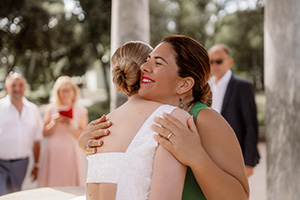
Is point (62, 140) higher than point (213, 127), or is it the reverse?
point (213, 127)

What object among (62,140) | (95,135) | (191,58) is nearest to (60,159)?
(62,140)

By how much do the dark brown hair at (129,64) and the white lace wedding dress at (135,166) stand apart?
0.33 m

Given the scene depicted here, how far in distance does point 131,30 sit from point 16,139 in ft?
7.58

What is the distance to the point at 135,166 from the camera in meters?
1.64

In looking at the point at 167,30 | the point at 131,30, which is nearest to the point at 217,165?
the point at 131,30

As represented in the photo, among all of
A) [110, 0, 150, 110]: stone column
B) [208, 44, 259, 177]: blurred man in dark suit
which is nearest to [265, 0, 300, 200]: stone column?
[208, 44, 259, 177]: blurred man in dark suit

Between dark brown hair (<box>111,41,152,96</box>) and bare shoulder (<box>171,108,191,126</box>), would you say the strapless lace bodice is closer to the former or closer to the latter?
bare shoulder (<box>171,108,191,126</box>)

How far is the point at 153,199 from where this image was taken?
1.54 meters

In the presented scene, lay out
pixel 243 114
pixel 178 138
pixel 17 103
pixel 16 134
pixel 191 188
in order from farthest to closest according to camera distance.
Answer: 1. pixel 17 103
2. pixel 16 134
3. pixel 243 114
4. pixel 191 188
5. pixel 178 138

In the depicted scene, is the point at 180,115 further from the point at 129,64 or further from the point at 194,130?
the point at 129,64

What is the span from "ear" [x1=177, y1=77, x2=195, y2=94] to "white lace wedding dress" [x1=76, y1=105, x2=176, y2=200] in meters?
0.16

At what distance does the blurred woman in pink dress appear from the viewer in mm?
5684

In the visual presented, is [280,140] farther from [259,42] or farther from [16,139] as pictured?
[259,42]

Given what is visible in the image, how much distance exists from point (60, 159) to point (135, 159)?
435 cm
